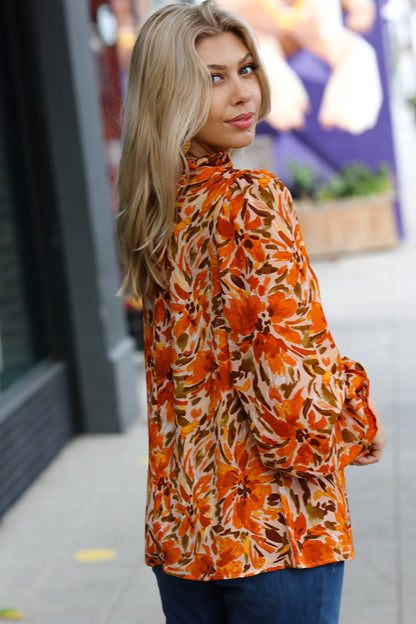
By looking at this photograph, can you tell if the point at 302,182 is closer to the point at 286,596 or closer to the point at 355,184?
the point at 355,184

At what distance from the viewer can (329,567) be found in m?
1.56

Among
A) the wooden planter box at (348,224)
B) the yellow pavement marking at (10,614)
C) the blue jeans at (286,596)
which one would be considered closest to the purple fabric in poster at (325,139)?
the wooden planter box at (348,224)

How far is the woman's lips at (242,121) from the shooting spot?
1649mm

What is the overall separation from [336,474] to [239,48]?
30.8 inches

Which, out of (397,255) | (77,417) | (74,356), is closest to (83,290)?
(74,356)

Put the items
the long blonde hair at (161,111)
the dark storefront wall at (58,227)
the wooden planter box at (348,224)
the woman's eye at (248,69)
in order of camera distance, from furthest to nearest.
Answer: the wooden planter box at (348,224), the dark storefront wall at (58,227), the woman's eye at (248,69), the long blonde hair at (161,111)

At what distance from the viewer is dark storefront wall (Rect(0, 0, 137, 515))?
17.8 ft

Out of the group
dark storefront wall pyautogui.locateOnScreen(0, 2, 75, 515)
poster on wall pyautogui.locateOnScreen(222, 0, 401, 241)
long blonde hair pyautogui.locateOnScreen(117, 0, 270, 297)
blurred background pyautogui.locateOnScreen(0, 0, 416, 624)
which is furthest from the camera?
poster on wall pyautogui.locateOnScreen(222, 0, 401, 241)

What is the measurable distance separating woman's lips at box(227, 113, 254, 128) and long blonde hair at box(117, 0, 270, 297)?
0.07m

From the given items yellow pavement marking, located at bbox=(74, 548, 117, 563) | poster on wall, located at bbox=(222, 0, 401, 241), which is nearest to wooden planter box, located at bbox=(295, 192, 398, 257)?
Result: poster on wall, located at bbox=(222, 0, 401, 241)

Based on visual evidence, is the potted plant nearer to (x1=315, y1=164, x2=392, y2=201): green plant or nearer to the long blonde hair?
(x1=315, y1=164, x2=392, y2=201): green plant

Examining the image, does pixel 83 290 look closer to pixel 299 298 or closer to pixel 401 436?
pixel 401 436

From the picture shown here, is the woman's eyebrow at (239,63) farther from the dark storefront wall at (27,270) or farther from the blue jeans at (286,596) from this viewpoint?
the dark storefront wall at (27,270)

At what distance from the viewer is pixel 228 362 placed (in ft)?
5.05
